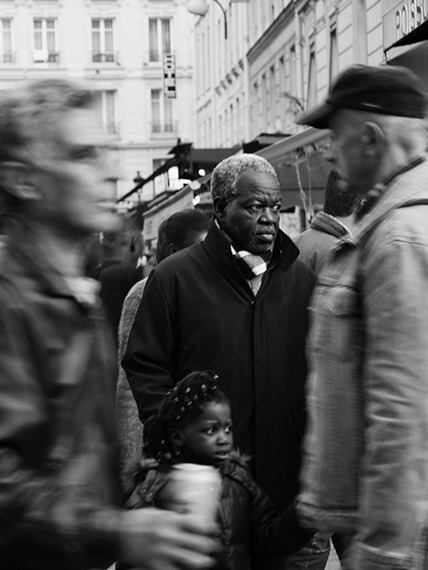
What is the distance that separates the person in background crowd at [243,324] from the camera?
16.1ft

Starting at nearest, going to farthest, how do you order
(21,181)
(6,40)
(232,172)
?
(21,181)
(232,172)
(6,40)

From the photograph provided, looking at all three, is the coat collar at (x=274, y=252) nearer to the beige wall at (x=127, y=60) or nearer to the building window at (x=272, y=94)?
the building window at (x=272, y=94)

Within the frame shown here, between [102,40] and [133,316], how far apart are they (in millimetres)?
74146

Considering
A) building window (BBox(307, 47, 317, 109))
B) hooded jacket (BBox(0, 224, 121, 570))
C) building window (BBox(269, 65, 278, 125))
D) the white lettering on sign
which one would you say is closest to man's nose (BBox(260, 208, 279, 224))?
hooded jacket (BBox(0, 224, 121, 570))

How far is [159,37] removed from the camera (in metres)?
77.9

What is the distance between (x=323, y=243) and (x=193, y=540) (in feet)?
13.6

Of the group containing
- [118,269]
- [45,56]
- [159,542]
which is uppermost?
[45,56]

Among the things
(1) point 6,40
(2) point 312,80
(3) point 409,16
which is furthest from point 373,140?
(1) point 6,40

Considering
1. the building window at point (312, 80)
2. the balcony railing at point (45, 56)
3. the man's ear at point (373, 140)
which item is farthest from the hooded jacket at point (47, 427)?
the balcony railing at point (45, 56)

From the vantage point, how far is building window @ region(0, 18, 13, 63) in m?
79.8

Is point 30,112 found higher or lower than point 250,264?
higher

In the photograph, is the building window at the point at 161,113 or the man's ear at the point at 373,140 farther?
the building window at the point at 161,113

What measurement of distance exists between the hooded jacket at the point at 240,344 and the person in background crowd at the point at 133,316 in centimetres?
77

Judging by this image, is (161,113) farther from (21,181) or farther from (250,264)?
(21,181)
